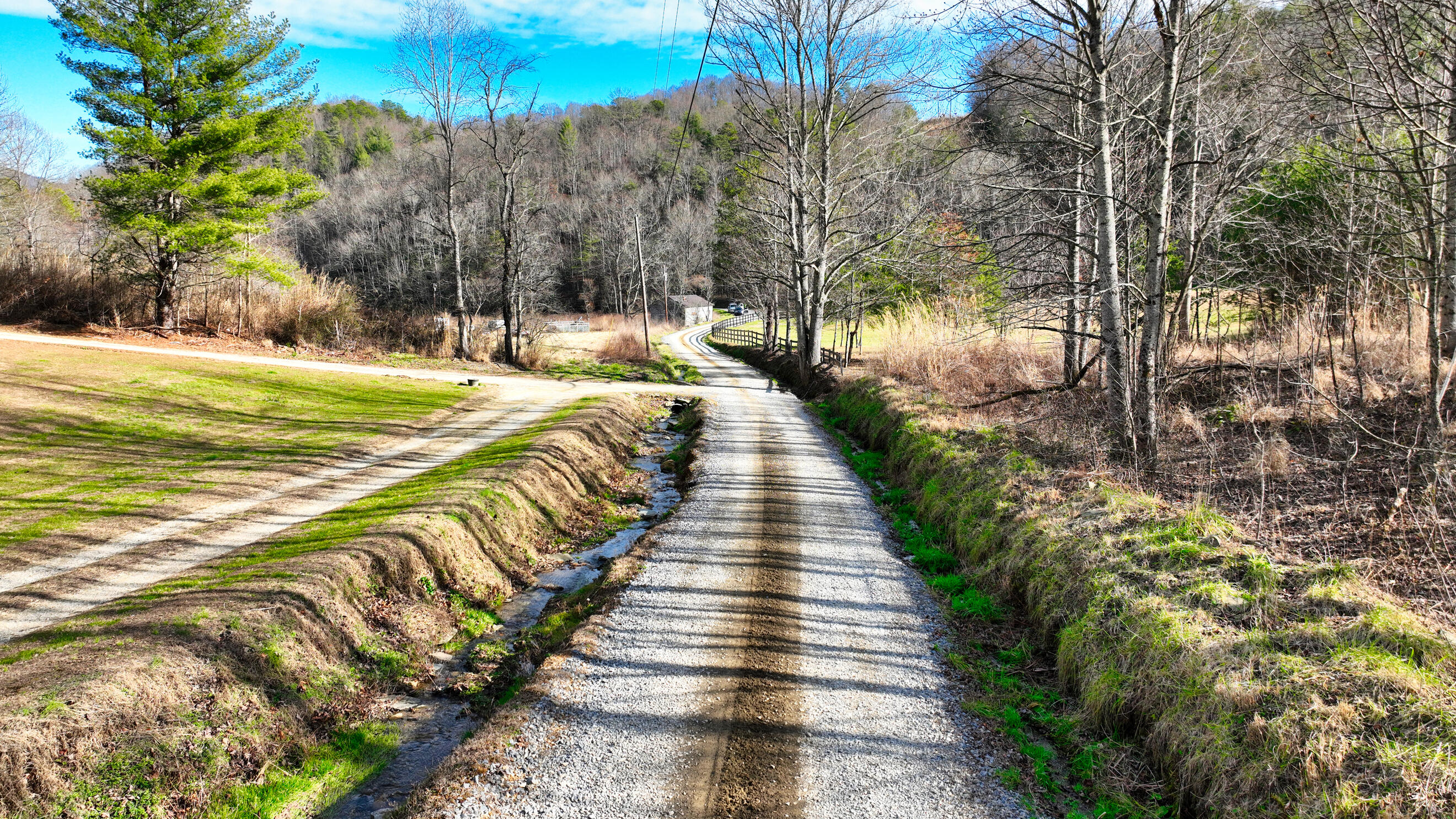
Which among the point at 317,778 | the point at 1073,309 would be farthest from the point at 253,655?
the point at 1073,309

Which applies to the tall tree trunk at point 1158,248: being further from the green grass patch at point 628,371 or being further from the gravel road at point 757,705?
the green grass patch at point 628,371

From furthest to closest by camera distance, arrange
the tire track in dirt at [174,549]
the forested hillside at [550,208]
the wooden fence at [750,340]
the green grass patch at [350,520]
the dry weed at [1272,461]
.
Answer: the forested hillside at [550,208], the wooden fence at [750,340], the dry weed at [1272,461], the green grass patch at [350,520], the tire track in dirt at [174,549]

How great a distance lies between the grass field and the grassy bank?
1142cm

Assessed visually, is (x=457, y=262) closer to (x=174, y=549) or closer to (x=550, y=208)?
(x=174, y=549)

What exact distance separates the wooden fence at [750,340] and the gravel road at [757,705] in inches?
644

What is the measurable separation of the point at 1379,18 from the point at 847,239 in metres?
19.1

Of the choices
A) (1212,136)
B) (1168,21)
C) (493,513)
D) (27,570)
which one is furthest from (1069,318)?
(27,570)

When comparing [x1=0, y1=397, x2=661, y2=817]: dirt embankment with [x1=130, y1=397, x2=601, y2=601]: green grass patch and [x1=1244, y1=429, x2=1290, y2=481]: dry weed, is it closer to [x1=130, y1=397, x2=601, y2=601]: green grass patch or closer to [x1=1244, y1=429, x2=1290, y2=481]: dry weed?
[x1=130, y1=397, x2=601, y2=601]: green grass patch

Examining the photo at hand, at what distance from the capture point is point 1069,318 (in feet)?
45.6

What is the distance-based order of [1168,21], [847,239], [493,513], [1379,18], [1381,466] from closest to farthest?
[1379,18], [1381,466], [1168,21], [493,513], [847,239]

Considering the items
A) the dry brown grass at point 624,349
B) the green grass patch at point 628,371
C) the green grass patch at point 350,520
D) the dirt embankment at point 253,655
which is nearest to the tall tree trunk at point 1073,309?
the dirt embankment at point 253,655

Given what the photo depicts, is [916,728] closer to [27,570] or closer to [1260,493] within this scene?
[1260,493]

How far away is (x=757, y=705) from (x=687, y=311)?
80454 millimetres

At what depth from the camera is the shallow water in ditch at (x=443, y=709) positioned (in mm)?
5465
